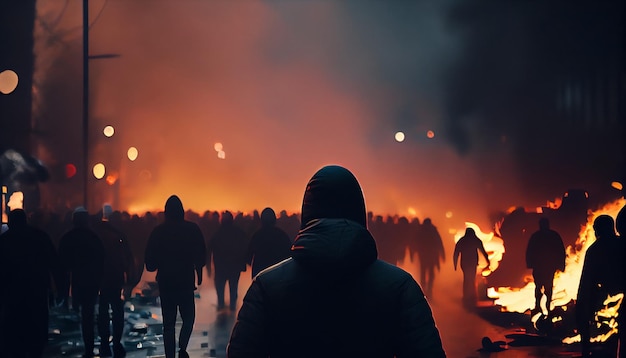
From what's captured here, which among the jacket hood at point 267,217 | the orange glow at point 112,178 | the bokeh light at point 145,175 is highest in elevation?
the bokeh light at point 145,175

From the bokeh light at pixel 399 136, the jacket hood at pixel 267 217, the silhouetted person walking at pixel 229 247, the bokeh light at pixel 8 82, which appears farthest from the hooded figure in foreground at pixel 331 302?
the bokeh light at pixel 399 136

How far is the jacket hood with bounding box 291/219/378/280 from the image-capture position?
104 inches

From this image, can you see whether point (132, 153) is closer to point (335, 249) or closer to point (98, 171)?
point (98, 171)

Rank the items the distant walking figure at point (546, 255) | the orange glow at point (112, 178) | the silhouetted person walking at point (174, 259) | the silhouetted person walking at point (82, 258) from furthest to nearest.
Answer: the orange glow at point (112, 178) < the distant walking figure at point (546, 255) < the silhouetted person walking at point (82, 258) < the silhouetted person walking at point (174, 259)

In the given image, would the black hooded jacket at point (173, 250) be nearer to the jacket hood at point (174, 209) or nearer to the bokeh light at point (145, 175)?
the jacket hood at point (174, 209)

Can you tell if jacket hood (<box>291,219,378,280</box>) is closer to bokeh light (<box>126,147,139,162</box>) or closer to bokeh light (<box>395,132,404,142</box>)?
bokeh light (<box>395,132,404,142</box>)

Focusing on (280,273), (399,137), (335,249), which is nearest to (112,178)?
(399,137)

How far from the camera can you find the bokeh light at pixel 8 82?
26.1m

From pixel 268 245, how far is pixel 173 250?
1881 millimetres

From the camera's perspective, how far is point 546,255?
40.0 feet

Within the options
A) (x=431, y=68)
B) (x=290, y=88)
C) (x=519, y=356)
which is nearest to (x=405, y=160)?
(x=431, y=68)

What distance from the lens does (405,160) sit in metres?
39.6

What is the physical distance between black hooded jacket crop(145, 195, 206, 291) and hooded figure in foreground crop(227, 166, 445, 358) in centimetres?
624

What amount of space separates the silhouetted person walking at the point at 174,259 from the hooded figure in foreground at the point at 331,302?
618 cm
